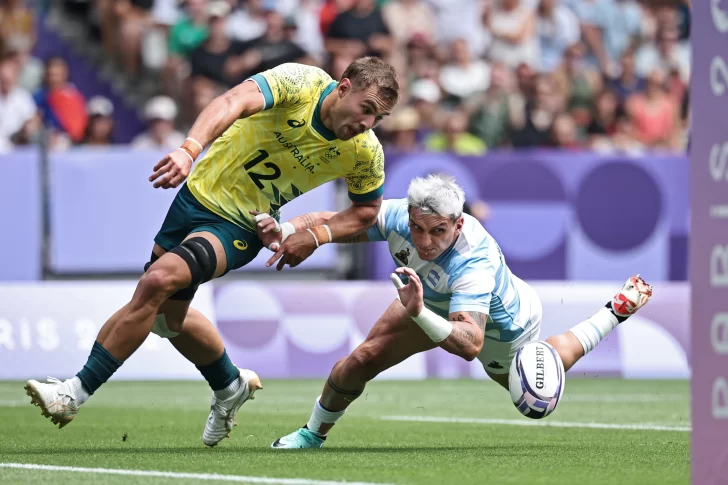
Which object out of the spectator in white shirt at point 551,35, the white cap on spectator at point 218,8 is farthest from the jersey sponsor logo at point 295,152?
the spectator in white shirt at point 551,35

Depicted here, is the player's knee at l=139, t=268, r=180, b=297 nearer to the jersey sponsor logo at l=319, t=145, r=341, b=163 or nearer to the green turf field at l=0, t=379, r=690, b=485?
the green turf field at l=0, t=379, r=690, b=485

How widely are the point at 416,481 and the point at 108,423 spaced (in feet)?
13.8

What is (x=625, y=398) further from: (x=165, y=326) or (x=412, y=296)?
(x=412, y=296)

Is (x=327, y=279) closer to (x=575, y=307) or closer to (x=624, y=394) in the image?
(x=575, y=307)

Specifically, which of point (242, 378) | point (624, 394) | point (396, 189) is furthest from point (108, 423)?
point (396, 189)

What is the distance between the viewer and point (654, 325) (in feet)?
51.1

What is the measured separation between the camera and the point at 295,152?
867 cm

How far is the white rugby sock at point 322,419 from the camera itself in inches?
348

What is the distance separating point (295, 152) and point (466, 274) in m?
1.38

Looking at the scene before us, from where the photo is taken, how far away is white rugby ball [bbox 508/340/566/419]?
8.44 metres

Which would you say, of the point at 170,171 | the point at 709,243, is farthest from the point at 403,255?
the point at 709,243

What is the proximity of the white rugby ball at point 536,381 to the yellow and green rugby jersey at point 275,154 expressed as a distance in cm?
168

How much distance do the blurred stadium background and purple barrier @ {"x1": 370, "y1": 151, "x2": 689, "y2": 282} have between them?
0.03m

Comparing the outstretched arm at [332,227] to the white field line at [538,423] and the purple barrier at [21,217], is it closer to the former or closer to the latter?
the white field line at [538,423]
